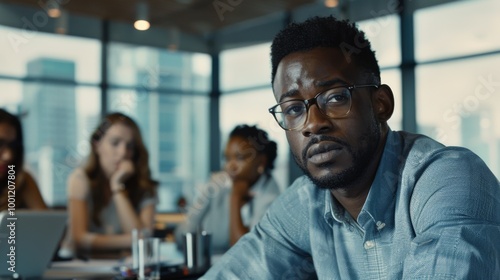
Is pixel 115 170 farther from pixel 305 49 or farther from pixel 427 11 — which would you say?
pixel 427 11

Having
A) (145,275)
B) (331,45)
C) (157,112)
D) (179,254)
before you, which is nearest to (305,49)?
(331,45)

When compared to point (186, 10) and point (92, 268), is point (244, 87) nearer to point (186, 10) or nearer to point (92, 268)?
point (186, 10)

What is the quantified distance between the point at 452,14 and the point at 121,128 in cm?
437

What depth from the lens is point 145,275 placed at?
2213mm

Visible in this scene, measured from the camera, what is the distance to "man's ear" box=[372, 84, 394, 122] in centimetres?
132

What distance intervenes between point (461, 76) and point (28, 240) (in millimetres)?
5140

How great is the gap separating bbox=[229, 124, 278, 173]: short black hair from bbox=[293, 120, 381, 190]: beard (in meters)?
2.27

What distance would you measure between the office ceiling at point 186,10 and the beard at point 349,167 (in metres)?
6.66

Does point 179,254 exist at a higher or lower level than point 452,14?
lower

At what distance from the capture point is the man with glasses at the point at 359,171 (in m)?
1.04

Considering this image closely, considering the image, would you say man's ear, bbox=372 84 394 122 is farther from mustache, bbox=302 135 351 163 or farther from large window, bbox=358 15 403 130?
large window, bbox=358 15 403 130

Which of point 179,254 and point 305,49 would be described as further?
point 179,254

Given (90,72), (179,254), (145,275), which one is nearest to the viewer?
(145,275)

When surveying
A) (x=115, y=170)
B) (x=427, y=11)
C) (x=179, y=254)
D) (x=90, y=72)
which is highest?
(x=427, y=11)
